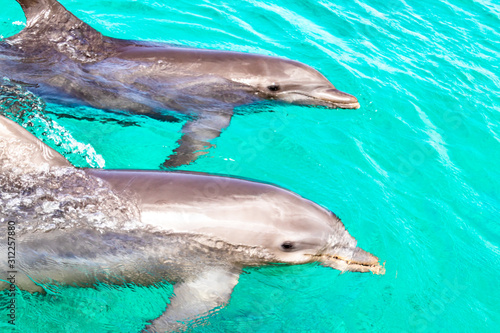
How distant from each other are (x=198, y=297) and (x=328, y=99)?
4445 mm

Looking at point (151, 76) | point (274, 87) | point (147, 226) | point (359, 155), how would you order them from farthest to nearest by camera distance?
point (274, 87) < point (359, 155) < point (151, 76) < point (147, 226)

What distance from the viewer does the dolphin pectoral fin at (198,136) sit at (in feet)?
23.4

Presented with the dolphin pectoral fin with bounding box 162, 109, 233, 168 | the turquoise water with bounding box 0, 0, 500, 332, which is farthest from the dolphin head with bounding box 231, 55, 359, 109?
the dolphin pectoral fin with bounding box 162, 109, 233, 168

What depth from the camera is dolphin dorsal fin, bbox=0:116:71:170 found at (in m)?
4.82

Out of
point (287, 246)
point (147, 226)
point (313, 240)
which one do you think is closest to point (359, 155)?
point (313, 240)

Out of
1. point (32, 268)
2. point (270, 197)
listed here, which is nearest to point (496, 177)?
point (270, 197)

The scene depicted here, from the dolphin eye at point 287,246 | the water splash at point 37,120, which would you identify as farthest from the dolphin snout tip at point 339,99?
the dolphin eye at point 287,246

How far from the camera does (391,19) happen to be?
42.2 feet

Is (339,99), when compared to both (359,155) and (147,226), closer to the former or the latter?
(359,155)

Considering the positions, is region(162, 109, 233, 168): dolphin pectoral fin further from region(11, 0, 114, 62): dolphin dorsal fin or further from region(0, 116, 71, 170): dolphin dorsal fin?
region(0, 116, 71, 170): dolphin dorsal fin

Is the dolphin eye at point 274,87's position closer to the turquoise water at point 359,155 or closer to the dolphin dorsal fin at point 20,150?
Result: the turquoise water at point 359,155

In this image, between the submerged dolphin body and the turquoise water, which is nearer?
the turquoise water

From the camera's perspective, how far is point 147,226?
471 centimetres

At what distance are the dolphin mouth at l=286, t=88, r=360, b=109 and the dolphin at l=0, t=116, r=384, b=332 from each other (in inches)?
138
